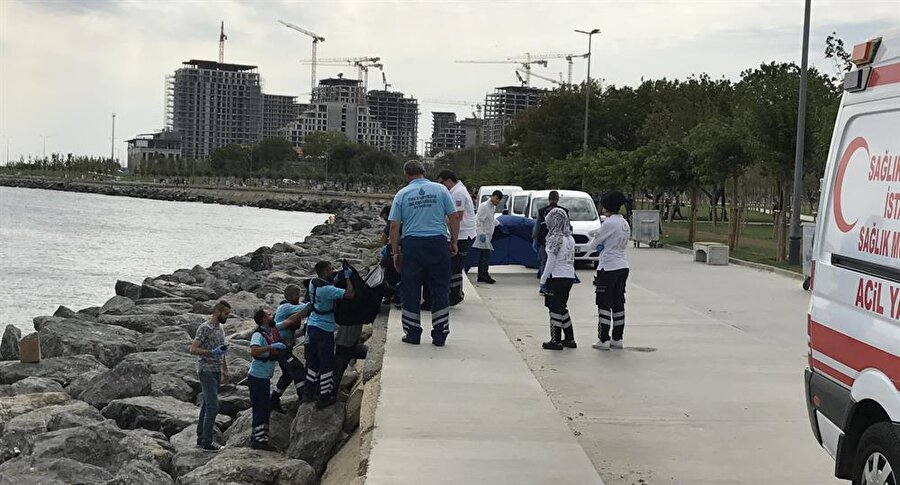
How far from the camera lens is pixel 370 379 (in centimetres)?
1064

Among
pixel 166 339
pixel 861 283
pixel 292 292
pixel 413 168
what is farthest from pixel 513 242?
pixel 861 283

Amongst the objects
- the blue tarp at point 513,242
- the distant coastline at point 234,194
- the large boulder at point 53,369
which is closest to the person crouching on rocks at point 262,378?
the large boulder at point 53,369

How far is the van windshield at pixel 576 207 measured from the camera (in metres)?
26.7

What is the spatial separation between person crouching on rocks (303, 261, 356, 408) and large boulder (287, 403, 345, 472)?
135 millimetres

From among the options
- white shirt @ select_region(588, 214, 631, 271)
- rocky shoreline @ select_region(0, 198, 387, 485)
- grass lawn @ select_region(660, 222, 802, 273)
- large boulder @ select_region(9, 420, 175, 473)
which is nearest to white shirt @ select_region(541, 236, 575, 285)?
white shirt @ select_region(588, 214, 631, 271)

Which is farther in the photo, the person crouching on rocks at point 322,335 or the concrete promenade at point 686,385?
the person crouching on rocks at point 322,335

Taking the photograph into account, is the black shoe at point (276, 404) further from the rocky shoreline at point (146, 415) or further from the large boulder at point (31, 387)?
the large boulder at point (31, 387)

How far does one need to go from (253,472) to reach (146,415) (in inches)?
142

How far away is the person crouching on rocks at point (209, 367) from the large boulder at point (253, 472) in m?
1.48

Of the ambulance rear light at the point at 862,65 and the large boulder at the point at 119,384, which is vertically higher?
the ambulance rear light at the point at 862,65

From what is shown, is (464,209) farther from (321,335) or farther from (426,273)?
(321,335)

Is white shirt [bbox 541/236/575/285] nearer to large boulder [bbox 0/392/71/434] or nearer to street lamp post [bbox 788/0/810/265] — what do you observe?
large boulder [bbox 0/392/71/434]

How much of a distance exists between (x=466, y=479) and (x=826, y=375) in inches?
91.2

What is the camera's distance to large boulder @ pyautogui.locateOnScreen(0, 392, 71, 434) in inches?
492
